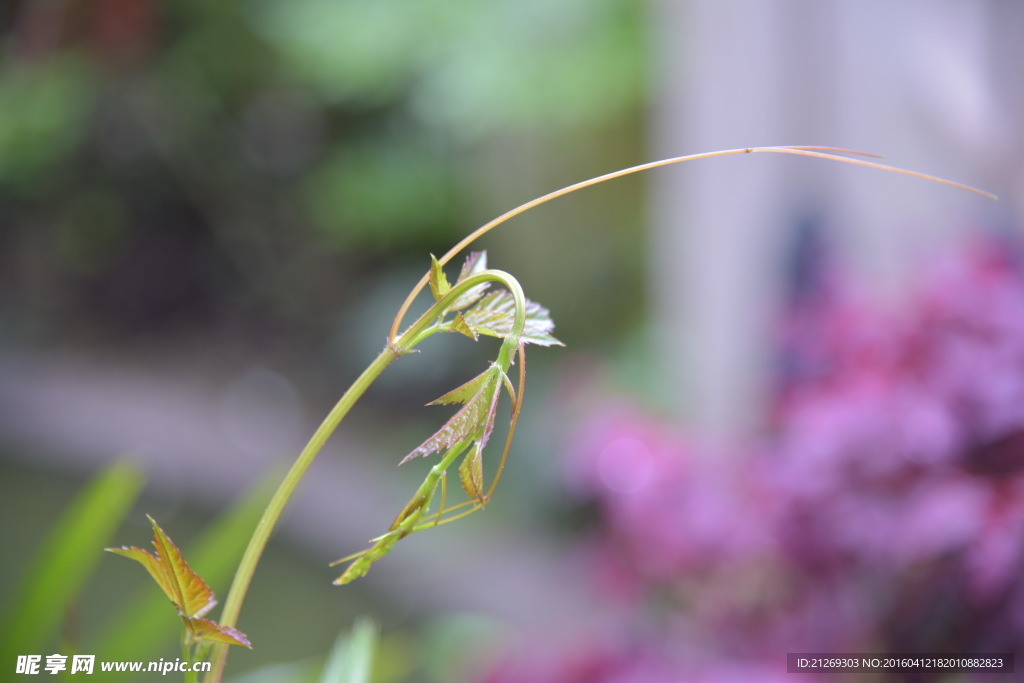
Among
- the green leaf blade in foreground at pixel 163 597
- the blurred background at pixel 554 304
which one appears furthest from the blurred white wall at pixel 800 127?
the green leaf blade in foreground at pixel 163 597

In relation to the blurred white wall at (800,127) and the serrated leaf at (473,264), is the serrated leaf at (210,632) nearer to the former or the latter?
the serrated leaf at (473,264)

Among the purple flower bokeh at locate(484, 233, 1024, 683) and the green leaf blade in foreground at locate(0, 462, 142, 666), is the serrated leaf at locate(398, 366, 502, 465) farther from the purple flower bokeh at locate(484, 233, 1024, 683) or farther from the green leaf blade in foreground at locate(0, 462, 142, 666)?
the purple flower bokeh at locate(484, 233, 1024, 683)

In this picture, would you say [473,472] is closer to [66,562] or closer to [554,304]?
[66,562]

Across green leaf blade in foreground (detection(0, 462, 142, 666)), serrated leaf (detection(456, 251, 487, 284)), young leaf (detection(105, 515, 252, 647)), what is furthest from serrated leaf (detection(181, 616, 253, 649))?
green leaf blade in foreground (detection(0, 462, 142, 666))

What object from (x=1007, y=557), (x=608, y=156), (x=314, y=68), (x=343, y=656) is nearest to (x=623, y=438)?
(x=1007, y=557)

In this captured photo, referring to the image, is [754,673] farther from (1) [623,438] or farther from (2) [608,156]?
(2) [608,156]

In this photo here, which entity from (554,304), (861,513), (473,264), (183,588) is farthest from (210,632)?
(554,304)
